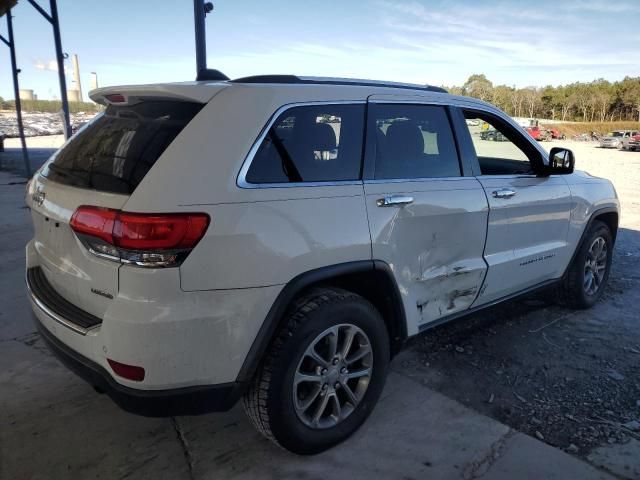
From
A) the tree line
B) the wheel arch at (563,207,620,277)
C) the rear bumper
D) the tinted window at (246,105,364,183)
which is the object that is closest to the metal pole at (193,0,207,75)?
the tinted window at (246,105,364,183)

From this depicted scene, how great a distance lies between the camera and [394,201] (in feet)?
8.45

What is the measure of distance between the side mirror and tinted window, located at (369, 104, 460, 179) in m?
1.01

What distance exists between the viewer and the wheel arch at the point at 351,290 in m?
2.14

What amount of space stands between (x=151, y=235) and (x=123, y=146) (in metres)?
0.55

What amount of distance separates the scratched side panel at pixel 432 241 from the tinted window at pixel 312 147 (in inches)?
7.9

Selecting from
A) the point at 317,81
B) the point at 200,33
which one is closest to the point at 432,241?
the point at 317,81

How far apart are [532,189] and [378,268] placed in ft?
5.38

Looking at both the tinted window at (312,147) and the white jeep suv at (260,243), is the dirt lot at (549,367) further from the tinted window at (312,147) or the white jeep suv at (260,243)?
the tinted window at (312,147)

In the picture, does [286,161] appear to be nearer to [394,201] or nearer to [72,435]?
[394,201]

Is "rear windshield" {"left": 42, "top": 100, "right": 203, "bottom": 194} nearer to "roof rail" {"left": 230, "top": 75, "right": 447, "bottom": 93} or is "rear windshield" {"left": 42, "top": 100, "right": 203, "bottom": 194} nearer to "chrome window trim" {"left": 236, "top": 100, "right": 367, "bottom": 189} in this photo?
"chrome window trim" {"left": 236, "top": 100, "right": 367, "bottom": 189}

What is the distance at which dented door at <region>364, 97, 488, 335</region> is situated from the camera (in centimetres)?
259

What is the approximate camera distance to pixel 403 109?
2.90 metres

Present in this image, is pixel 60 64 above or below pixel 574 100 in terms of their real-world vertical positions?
below

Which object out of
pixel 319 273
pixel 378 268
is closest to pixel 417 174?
pixel 378 268
